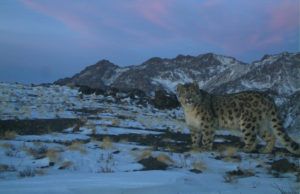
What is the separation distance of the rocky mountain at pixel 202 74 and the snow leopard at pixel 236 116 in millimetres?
62740

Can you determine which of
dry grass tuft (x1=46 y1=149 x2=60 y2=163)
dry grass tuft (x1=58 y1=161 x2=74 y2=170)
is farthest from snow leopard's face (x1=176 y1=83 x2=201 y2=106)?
dry grass tuft (x1=58 y1=161 x2=74 y2=170)

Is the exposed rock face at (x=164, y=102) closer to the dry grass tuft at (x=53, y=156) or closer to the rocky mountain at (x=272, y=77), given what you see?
the dry grass tuft at (x=53, y=156)

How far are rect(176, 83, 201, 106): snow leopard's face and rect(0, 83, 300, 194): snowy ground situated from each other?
4.96ft

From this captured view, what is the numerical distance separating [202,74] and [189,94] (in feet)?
319

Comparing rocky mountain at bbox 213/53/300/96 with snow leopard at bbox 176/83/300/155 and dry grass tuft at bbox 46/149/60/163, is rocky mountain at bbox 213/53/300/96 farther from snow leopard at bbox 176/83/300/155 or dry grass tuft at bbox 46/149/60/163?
dry grass tuft at bbox 46/149/60/163

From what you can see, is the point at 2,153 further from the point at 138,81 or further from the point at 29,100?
the point at 138,81

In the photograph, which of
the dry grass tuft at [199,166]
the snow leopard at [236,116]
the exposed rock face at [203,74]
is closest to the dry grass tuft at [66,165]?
the dry grass tuft at [199,166]

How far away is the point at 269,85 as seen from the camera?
83688mm

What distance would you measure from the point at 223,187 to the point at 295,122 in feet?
66.8

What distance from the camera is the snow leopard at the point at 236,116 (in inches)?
645

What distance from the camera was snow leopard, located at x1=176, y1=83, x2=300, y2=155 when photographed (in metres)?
16.4

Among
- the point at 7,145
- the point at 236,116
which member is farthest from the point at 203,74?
the point at 7,145

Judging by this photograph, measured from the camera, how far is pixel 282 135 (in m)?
16.0

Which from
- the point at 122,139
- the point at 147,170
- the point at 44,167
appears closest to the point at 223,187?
the point at 147,170
